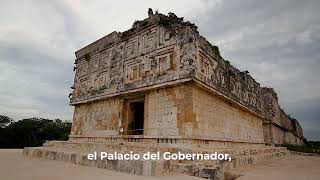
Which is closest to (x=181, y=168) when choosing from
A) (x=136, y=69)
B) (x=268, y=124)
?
(x=136, y=69)

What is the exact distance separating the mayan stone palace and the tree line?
22.0 m

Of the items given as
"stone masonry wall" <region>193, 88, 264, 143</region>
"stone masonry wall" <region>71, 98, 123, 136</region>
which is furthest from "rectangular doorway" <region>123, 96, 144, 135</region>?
"stone masonry wall" <region>193, 88, 264, 143</region>

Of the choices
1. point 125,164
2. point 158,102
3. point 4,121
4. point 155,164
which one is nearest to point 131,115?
point 158,102

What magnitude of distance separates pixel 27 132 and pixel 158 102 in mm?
31404

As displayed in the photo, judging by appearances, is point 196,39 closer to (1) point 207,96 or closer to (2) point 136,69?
(1) point 207,96

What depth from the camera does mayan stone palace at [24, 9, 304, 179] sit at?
711cm

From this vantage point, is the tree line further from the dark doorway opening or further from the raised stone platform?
the raised stone platform

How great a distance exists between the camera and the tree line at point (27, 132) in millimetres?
31312

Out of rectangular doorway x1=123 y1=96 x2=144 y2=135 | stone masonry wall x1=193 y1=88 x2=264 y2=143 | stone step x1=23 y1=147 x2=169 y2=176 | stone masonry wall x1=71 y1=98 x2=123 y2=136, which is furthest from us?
stone masonry wall x1=71 y1=98 x2=123 y2=136

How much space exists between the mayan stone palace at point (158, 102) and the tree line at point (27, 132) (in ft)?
72.3

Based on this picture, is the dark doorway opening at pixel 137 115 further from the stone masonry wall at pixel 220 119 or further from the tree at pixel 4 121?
the tree at pixel 4 121

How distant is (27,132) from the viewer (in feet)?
108

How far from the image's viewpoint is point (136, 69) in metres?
9.66

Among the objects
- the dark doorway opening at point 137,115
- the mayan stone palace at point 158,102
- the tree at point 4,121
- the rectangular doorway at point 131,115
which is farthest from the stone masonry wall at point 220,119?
the tree at point 4,121
